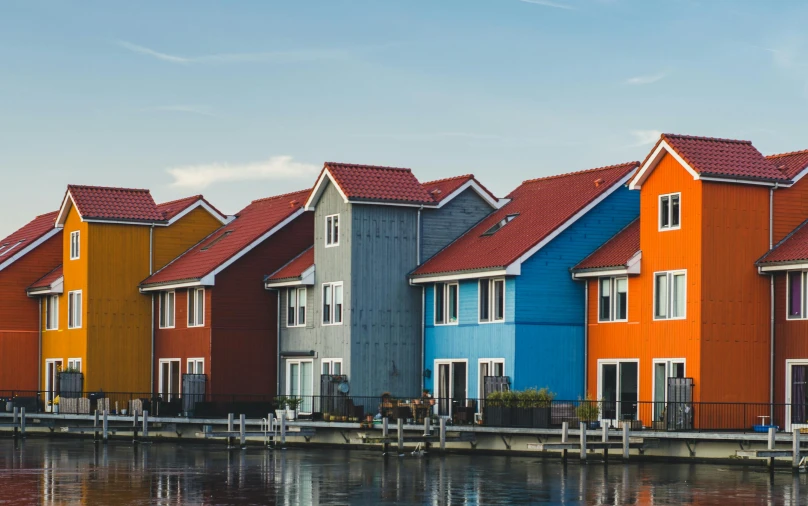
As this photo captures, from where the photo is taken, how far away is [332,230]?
61625 mm

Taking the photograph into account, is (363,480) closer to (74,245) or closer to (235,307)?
(235,307)

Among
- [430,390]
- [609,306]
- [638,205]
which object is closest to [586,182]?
[638,205]

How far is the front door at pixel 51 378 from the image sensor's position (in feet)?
246

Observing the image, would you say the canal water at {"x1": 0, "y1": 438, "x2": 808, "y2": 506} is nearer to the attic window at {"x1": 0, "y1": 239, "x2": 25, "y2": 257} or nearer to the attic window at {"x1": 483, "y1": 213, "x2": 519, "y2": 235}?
the attic window at {"x1": 483, "y1": 213, "x2": 519, "y2": 235}

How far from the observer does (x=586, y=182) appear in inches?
2336

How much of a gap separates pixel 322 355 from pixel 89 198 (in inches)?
680

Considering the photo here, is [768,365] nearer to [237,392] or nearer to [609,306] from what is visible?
[609,306]

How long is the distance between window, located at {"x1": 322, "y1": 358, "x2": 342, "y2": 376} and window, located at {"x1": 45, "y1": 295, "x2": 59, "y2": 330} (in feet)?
67.3

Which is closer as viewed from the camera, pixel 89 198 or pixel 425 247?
pixel 425 247

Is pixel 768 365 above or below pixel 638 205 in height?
below

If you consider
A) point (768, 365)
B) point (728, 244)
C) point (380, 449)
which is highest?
point (728, 244)

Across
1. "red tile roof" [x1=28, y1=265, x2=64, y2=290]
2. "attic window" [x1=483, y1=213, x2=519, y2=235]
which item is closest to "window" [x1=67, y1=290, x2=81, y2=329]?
"red tile roof" [x1=28, y1=265, x2=64, y2=290]

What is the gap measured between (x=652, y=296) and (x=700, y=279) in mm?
3028

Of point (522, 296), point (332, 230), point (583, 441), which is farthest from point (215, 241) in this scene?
point (583, 441)
